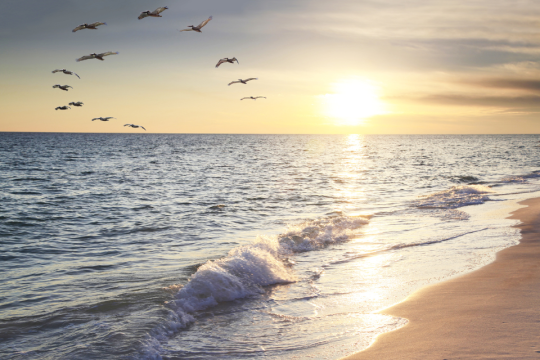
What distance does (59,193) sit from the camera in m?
22.9

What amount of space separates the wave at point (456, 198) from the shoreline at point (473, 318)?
970 cm

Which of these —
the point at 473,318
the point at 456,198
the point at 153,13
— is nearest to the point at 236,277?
the point at 473,318

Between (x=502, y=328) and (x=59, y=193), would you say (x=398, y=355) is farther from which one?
(x=59, y=193)

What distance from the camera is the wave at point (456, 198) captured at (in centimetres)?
1828

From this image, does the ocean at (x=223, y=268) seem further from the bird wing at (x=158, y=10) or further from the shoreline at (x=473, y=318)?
the bird wing at (x=158, y=10)

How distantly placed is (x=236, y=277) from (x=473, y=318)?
473 cm

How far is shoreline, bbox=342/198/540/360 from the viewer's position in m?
4.81

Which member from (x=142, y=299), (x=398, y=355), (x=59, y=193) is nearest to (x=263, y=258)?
(x=142, y=299)

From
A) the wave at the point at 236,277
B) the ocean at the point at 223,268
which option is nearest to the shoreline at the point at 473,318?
the ocean at the point at 223,268

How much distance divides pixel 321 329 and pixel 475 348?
2175 millimetres

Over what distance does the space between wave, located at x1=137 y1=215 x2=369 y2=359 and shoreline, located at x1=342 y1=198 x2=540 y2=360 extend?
116 inches

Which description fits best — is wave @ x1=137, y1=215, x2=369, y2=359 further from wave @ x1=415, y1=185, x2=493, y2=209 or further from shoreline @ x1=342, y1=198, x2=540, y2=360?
wave @ x1=415, y1=185, x2=493, y2=209

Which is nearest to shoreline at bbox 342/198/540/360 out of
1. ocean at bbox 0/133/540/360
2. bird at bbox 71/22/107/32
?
ocean at bbox 0/133/540/360

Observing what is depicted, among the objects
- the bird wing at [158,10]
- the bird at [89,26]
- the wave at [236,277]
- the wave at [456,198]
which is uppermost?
the bird wing at [158,10]
